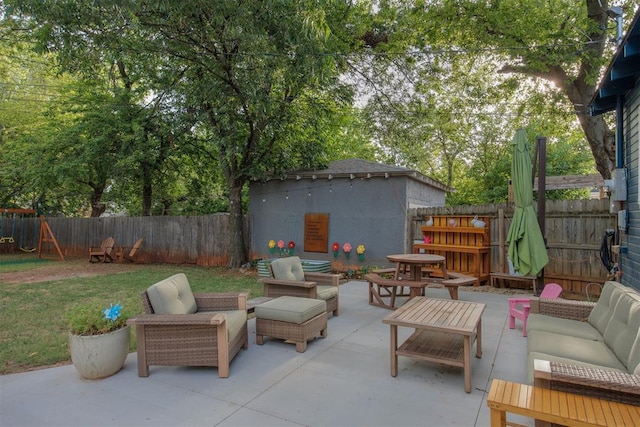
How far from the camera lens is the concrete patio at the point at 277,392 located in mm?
2465

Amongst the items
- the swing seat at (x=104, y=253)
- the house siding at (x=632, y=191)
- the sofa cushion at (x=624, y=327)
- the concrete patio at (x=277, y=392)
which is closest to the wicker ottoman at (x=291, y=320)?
the concrete patio at (x=277, y=392)

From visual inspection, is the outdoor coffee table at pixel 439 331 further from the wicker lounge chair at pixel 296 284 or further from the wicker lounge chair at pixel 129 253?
the wicker lounge chair at pixel 129 253

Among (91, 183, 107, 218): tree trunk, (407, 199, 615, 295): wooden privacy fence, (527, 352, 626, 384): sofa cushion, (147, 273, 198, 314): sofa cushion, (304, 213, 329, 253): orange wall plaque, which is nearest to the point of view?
(527, 352, 626, 384): sofa cushion

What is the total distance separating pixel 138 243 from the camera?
1205 cm

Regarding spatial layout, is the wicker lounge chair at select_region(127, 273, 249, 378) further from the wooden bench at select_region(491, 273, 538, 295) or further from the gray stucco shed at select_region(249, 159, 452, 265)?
the gray stucco shed at select_region(249, 159, 452, 265)

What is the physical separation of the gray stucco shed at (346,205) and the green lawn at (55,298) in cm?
173

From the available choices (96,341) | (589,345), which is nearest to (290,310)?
(96,341)

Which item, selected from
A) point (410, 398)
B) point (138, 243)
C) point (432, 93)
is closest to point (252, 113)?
point (432, 93)

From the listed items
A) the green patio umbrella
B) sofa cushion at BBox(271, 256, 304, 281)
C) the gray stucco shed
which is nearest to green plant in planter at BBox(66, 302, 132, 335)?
sofa cushion at BBox(271, 256, 304, 281)

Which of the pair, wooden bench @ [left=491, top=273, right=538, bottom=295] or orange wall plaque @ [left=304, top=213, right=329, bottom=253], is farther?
orange wall plaque @ [left=304, top=213, right=329, bottom=253]

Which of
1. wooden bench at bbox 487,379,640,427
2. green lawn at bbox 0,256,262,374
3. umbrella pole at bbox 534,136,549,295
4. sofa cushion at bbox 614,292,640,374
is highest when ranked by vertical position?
umbrella pole at bbox 534,136,549,295

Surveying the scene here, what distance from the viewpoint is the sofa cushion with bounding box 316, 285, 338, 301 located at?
472 centimetres

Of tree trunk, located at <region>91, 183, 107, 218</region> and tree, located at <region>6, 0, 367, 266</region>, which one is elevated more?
tree, located at <region>6, 0, 367, 266</region>

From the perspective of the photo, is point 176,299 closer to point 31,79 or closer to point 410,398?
point 410,398
